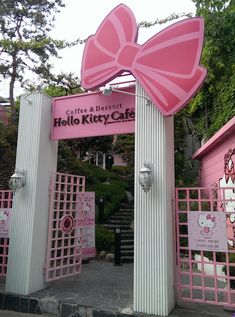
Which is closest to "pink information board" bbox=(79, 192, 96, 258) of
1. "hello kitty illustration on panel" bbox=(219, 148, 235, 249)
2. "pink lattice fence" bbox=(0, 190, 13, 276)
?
"pink lattice fence" bbox=(0, 190, 13, 276)

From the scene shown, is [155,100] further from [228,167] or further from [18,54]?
[18,54]

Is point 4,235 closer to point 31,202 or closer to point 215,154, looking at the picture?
point 31,202

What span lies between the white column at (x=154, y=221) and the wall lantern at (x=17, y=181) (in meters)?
2.37

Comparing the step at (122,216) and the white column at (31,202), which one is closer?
the white column at (31,202)

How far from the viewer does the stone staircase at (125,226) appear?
11.4 m

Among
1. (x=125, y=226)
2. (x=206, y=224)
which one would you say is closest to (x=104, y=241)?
(x=125, y=226)

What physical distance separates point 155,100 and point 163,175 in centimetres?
126

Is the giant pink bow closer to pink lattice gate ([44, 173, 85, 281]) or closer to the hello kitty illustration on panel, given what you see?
pink lattice gate ([44, 173, 85, 281])

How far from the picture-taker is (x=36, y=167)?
21.9ft

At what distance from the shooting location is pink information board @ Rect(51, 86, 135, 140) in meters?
6.38

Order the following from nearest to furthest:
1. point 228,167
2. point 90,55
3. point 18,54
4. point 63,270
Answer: point 90,55
point 63,270
point 228,167
point 18,54

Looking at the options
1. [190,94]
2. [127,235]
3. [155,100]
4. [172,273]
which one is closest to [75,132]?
[155,100]

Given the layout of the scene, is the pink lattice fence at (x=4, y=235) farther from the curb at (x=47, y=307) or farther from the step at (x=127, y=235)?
the step at (x=127, y=235)

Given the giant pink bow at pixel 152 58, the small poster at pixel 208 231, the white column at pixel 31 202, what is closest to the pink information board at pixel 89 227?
the white column at pixel 31 202
